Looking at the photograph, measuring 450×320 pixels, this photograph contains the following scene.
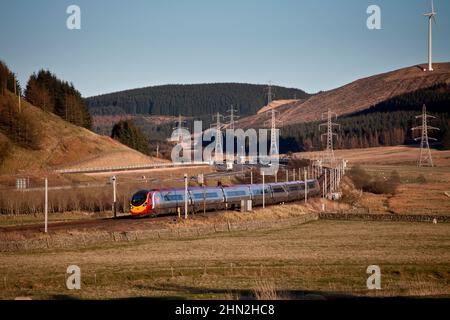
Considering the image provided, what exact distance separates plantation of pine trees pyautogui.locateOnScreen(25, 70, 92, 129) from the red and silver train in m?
81.0

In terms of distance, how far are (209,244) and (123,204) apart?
31.2m

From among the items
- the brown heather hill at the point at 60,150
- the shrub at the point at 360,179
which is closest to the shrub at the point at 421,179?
the shrub at the point at 360,179

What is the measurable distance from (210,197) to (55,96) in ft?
341

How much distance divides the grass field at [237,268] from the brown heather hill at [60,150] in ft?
241

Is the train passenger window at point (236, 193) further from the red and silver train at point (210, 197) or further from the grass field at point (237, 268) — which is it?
the grass field at point (237, 268)

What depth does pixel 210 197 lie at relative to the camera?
61.6m

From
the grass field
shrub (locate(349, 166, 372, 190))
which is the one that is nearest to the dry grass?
shrub (locate(349, 166, 372, 190))

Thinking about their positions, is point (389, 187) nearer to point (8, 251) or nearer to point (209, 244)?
point (209, 244)

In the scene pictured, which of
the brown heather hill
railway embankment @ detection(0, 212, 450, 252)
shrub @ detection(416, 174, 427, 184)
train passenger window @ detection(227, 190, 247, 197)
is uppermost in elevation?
the brown heather hill

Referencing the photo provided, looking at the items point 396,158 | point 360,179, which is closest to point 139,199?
point 360,179

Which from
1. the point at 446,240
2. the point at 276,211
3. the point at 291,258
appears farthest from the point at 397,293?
the point at 276,211

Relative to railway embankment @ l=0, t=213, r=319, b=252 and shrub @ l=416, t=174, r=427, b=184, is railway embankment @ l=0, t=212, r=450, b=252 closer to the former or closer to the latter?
railway embankment @ l=0, t=213, r=319, b=252

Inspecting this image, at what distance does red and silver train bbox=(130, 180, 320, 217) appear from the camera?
176 ft

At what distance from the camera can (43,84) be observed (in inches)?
5940
